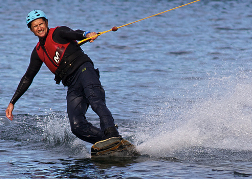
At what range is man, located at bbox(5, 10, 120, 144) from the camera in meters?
6.87

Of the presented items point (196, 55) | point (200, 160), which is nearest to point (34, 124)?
point (200, 160)

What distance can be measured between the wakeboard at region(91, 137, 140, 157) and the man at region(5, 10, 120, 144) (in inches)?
3.8

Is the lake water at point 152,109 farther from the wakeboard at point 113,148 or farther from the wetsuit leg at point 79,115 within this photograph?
the wetsuit leg at point 79,115

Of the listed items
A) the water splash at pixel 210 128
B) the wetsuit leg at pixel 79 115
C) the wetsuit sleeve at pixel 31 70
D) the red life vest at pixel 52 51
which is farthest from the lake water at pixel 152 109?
the red life vest at pixel 52 51

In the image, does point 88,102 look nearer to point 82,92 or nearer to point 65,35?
point 82,92

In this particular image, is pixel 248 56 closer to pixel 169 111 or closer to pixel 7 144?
pixel 169 111

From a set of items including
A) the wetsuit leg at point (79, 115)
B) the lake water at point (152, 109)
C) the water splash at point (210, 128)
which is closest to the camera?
the lake water at point (152, 109)

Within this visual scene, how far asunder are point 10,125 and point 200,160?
153 inches

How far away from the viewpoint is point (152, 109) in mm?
10352

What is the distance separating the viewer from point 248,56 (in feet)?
53.2

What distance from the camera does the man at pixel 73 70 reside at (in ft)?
22.5

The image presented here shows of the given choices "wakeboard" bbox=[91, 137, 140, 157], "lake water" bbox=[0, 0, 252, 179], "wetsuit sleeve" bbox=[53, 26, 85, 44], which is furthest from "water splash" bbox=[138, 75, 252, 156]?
"wetsuit sleeve" bbox=[53, 26, 85, 44]

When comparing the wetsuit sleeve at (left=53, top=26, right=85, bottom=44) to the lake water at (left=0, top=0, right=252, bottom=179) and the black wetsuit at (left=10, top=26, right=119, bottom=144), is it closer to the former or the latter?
the black wetsuit at (left=10, top=26, right=119, bottom=144)

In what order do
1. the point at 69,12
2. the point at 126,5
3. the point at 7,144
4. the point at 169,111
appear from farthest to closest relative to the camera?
the point at 126,5
the point at 69,12
the point at 169,111
the point at 7,144
